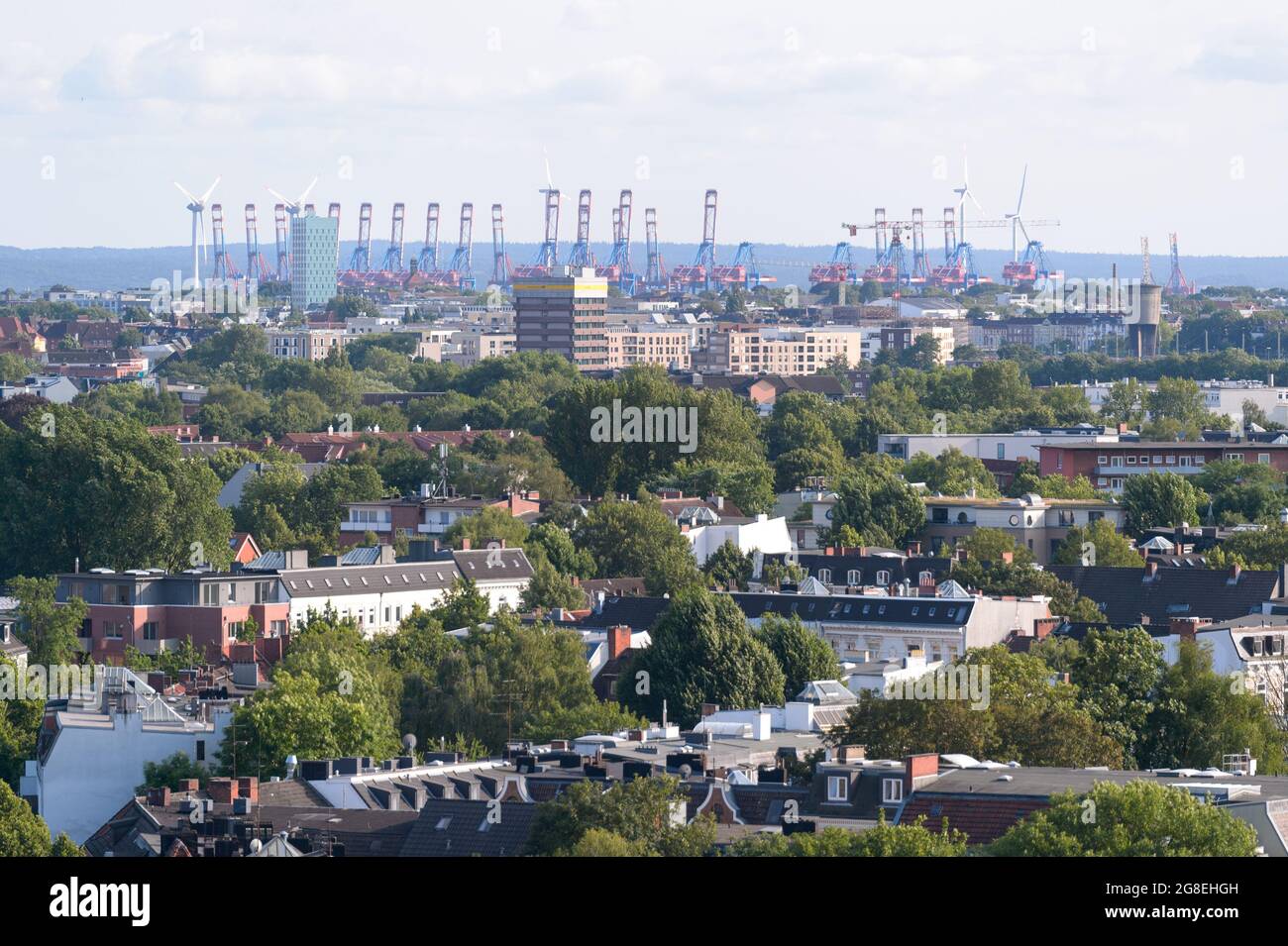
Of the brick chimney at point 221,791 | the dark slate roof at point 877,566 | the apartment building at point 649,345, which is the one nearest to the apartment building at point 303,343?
the apartment building at point 649,345

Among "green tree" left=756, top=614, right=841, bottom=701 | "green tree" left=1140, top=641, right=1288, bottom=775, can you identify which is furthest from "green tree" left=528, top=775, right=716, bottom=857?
"green tree" left=756, top=614, right=841, bottom=701

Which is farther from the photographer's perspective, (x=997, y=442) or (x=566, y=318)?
(x=566, y=318)

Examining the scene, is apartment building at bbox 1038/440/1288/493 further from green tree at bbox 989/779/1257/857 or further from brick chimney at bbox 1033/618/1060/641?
green tree at bbox 989/779/1257/857

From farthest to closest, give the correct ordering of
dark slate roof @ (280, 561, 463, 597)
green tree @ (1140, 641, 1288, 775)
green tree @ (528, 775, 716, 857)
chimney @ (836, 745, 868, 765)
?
dark slate roof @ (280, 561, 463, 597)
green tree @ (1140, 641, 1288, 775)
chimney @ (836, 745, 868, 765)
green tree @ (528, 775, 716, 857)

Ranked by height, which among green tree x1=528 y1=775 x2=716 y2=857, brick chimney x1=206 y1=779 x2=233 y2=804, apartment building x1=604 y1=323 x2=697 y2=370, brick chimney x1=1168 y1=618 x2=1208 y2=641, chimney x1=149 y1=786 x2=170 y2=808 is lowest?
apartment building x1=604 y1=323 x2=697 y2=370

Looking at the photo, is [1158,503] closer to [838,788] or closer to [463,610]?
[463,610]

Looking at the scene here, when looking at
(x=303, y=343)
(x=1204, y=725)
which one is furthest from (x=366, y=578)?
(x=303, y=343)

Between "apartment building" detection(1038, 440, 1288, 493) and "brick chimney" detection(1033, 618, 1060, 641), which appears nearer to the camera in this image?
"brick chimney" detection(1033, 618, 1060, 641)
